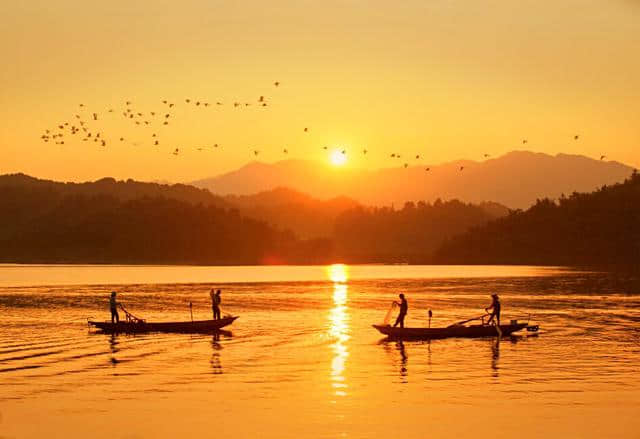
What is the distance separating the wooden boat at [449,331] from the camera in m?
65.4

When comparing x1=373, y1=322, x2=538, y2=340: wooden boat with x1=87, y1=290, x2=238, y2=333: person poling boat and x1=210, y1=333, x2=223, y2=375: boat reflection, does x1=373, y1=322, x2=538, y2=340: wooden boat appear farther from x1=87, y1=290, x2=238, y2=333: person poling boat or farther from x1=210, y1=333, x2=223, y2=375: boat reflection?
x1=87, y1=290, x2=238, y2=333: person poling boat

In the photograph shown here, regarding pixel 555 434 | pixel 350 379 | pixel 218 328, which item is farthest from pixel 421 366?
pixel 218 328

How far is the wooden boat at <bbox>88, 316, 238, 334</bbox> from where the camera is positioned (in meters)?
70.7

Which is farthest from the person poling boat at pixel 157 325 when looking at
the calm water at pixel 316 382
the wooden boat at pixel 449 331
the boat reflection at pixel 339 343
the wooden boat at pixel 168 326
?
the wooden boat at pixel 449 331

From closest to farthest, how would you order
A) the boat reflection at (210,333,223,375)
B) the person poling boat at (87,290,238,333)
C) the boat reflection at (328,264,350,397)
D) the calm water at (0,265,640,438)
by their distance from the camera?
the calm water at (0,265,640,438) < the boat reflection at (328,264,350,397) < the boat reflection at (210,333,223,375) < the person poling boat at (87,290,238,333)

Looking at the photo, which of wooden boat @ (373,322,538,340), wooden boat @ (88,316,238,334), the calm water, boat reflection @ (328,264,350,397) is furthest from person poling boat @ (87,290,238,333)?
wooden boat @ (373,322,538,340)

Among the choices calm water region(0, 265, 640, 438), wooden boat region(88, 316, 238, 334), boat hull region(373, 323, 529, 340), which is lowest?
calm water region(0, 265, 640, 438)

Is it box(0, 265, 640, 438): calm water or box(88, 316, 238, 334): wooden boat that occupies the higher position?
box(88, 316, 238, 334): wooden boat

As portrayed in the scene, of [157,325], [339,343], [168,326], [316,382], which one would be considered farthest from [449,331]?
[157,325]

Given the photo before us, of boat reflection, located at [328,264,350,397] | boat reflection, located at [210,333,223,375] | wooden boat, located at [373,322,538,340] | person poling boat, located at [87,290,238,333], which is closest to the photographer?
boat reflection, located at [328,264,350,397]

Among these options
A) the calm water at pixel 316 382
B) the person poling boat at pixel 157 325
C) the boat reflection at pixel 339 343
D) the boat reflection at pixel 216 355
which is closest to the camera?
the calm water at pixel 316 382

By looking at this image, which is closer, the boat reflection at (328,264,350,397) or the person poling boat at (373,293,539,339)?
the boat reflection at (328,264,350,397)

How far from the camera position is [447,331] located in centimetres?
6638

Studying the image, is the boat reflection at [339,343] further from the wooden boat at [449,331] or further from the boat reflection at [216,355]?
the boat reflection at [216,355]
